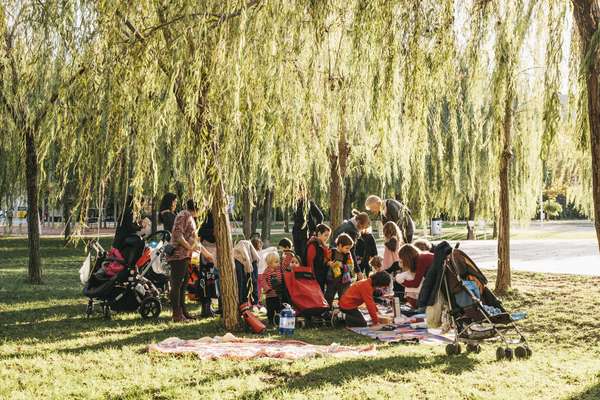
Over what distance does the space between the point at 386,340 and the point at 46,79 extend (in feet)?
24.0

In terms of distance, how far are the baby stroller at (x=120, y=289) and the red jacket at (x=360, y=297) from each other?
254 centimetres

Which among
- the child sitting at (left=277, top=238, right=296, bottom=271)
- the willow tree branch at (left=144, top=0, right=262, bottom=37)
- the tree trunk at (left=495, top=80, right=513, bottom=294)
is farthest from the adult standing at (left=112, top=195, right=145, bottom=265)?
the tree trunk at (left=495, top=80, right=513, bottom=294)

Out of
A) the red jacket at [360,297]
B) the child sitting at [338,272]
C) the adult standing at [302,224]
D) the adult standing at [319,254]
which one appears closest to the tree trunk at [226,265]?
the red jacket at [360,297]

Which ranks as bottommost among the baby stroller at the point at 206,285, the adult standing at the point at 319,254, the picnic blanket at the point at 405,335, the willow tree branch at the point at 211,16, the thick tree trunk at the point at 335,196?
the picnic blanket at the point at 405,335

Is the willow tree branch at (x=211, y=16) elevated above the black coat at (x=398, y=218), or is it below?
above

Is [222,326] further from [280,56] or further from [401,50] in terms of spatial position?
[401,50]

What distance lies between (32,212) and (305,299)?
726 cm

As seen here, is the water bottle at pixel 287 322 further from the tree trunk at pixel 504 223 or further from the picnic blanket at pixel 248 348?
the tree trunk at pixel 504 223

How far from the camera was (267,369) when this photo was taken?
19.9 ft

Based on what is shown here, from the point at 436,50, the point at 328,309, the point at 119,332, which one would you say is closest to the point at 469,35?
the point at 436,50

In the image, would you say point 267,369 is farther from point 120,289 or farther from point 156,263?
point 156,263

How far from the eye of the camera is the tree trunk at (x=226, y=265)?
327 inches

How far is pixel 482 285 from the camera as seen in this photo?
6957mm

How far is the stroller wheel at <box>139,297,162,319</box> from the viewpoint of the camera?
30.1ft
